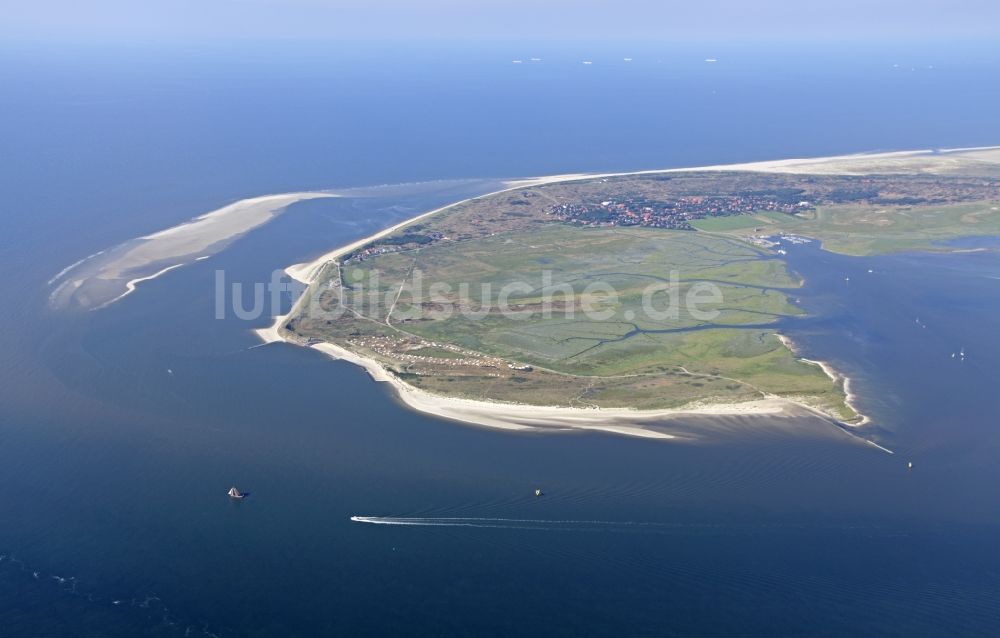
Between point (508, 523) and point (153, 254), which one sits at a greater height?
point (153, 254)

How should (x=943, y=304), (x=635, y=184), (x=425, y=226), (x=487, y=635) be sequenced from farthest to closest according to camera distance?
(x=635, y=184), (x=425, y=226), (x=943, y=304), (x=487, y=635)

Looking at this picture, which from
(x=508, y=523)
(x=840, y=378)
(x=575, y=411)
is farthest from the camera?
(x=840, y=378)

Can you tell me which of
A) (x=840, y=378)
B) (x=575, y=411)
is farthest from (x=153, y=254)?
(x=840, y=378)

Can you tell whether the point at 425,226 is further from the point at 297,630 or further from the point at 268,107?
the point at 268,107

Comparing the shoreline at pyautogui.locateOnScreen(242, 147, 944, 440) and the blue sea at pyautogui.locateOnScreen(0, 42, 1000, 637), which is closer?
the blue sea at pyautogui.locateOnScreen(0, 42, 1000, 637)

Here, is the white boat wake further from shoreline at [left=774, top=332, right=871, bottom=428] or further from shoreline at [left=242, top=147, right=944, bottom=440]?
shoreline at [left=774, top=332, right=871, bottom=428]

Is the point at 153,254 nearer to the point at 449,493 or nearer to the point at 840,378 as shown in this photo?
the point at 449,493

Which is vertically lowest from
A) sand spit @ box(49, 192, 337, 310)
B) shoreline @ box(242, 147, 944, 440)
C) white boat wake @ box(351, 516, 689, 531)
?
white boat wake @ box(351, 516, 689, 531)

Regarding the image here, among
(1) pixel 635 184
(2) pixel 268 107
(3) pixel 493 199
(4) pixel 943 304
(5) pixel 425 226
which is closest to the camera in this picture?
(4) pixel 943 304

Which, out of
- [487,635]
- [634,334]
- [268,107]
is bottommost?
[487,635]

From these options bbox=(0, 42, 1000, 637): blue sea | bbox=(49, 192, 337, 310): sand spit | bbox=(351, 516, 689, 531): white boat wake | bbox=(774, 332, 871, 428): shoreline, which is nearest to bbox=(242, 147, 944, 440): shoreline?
bbox=(774, 332, 871, 428): shoreline

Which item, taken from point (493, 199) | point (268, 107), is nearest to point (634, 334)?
point (493, 199)
